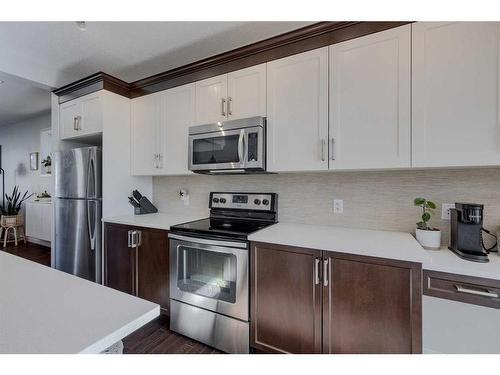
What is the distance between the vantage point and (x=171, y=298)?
6.26 ft

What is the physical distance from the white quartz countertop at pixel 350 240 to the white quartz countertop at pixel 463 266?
7 centimetres

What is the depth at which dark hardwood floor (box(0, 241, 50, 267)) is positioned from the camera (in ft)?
12.4

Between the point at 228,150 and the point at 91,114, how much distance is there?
1618mm

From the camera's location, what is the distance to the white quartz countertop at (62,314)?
547mm

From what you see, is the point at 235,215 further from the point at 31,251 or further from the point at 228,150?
the point at 31,251

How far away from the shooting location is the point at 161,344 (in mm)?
1805

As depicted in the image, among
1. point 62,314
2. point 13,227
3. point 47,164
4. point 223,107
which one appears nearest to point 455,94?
point 223,107

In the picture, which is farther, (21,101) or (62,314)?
(21,101)

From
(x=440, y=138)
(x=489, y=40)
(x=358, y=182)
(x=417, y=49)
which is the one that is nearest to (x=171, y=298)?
(x=358, y=182)

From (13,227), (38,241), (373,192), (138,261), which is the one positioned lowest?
(38,241)

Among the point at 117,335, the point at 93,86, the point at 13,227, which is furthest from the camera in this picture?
the point at 13,227

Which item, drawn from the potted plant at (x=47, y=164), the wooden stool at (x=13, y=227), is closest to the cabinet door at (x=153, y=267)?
the potted plant at (x=47, y=164)
